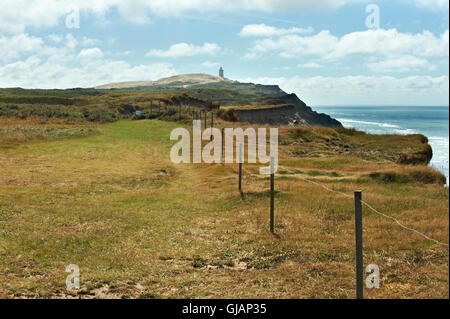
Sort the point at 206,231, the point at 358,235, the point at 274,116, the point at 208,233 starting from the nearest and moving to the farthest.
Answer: the point at 358,235 → the point at 208,233 → the point at 206,231 → the point at 274,116

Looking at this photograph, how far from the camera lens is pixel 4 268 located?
8.76 m

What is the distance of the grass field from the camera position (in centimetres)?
808

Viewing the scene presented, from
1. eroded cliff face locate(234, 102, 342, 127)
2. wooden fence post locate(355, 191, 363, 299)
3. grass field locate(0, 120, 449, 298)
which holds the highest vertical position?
eroded cliff face locate(234, 102, 342, 127)

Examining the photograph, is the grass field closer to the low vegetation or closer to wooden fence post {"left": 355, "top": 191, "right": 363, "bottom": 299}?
the low vegetation

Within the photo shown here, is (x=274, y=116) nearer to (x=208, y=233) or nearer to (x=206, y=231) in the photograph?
(x=206, y=231)

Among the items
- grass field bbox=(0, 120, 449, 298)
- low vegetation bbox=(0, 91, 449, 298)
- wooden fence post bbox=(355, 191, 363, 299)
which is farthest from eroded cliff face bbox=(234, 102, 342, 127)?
wooden fence post bbox=(355, 191, 363, 299)

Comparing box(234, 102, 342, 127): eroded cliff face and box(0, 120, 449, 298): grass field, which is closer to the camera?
box(0, 120, 449, 298): grass field

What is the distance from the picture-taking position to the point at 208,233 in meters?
12.8

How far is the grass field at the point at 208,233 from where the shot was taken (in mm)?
8078

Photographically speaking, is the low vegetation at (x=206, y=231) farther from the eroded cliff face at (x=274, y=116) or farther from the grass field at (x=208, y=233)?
the eroded cliff face at (x=274, y=116)

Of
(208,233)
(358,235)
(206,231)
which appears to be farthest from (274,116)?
(358,235)

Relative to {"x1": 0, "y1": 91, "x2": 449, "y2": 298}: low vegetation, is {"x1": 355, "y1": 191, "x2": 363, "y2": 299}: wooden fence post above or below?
above

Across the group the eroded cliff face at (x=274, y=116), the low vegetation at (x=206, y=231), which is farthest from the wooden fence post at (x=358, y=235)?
the eroded cliff face at (x=274, y=116)
